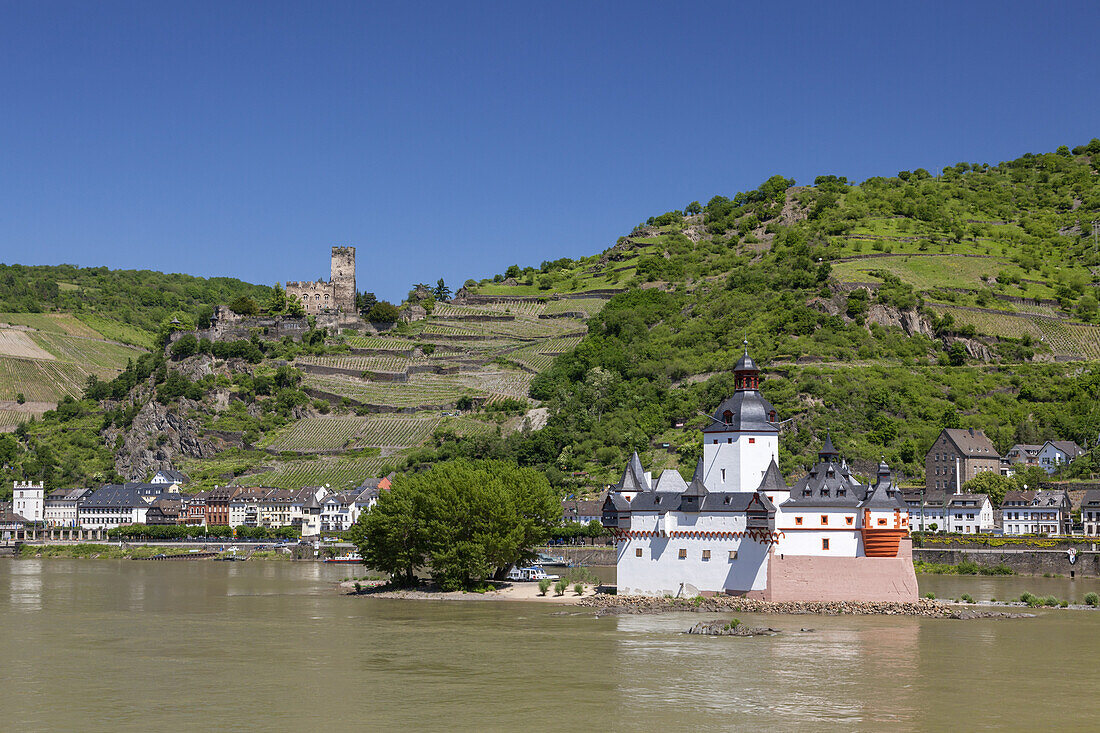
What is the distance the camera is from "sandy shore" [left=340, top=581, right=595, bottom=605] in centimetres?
6669

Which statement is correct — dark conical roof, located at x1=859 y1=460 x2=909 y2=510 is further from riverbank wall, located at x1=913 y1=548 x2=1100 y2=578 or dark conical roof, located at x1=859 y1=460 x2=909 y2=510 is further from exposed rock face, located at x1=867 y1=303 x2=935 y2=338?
exposed rock face, located at x1=867 y1=303 x2=935 y2=338

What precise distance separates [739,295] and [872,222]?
94.4 feet

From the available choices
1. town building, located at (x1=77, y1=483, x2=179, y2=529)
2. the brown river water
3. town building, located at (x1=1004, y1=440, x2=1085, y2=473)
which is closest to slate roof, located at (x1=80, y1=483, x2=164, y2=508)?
town building, located at (x1=77, y1=483, x2=179, y2=529)

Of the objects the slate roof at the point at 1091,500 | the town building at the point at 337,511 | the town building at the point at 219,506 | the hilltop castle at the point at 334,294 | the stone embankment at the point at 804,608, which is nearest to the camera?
the stone embankment at the point at 804,608

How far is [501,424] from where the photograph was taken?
149875 mm

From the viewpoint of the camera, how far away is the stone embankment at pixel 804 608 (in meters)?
58.0

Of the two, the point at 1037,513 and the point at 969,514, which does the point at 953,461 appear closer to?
the point at 969,514

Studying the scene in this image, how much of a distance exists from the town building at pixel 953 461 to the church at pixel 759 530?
50321 millimetres

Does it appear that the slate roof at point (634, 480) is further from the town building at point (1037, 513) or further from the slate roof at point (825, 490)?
the town building at point (1037, 513)

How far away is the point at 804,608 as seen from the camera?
58.2m

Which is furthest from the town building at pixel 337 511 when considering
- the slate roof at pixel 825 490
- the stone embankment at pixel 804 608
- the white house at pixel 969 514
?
the slate roof at pixel 825 490

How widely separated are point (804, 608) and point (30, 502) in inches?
4675

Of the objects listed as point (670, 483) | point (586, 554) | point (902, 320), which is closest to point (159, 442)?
point (586, 554)

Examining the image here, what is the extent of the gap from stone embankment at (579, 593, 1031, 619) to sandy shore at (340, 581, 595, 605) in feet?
19.6
